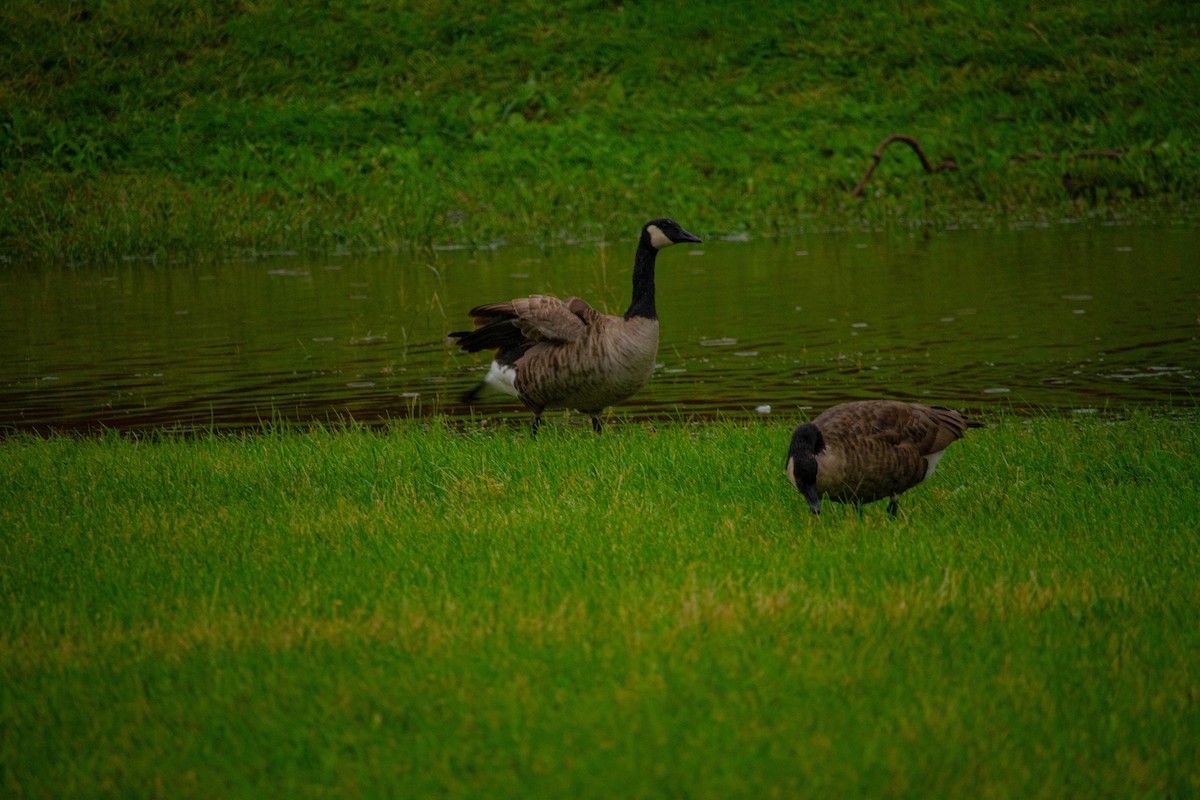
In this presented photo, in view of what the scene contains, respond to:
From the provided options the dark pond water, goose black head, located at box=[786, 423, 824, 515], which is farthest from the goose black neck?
goose black head, located at box=[786, 423, 824, 515]

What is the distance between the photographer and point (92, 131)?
28.1 metres

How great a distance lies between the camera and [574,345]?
10195 millimetres

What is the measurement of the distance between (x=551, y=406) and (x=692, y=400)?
6.54 ft

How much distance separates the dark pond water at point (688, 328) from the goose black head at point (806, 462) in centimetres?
435

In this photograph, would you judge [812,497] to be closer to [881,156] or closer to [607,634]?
[607,634]

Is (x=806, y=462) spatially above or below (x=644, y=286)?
below

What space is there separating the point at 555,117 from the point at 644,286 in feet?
62.1

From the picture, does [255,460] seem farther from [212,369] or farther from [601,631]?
[212,369]

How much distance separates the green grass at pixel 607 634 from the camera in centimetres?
418

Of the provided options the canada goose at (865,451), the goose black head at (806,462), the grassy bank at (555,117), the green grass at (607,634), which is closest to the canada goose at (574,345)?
the green grass at (607,634)

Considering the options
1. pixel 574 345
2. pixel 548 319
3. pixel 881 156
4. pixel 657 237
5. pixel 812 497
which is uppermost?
pixel 881 156

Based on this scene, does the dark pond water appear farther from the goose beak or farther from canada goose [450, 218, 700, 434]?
the goose beak

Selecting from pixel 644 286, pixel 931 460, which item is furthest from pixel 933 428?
pixel 644 286

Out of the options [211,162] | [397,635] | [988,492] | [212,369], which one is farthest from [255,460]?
[211,162]
